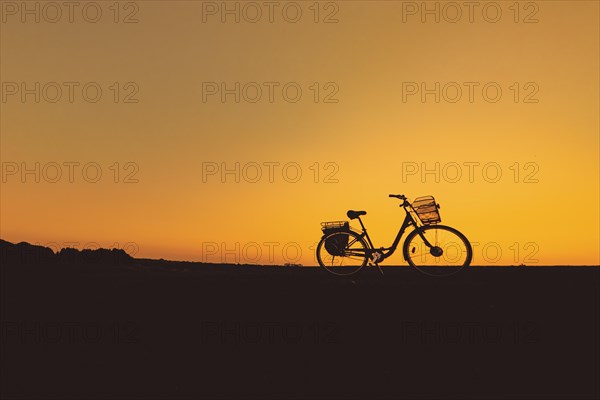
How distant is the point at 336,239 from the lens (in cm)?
1119

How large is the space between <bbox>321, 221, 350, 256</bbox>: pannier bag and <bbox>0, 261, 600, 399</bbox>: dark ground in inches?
101

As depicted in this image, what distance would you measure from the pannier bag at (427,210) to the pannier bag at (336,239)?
4.90 feet

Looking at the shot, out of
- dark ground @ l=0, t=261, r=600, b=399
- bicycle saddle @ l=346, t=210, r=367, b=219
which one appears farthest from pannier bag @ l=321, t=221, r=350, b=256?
dark ground @ l=0, t=261, r=600, b=399

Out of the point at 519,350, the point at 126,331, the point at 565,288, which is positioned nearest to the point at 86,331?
the point at 126,331

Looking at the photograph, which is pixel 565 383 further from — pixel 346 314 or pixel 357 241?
pixel 357 241

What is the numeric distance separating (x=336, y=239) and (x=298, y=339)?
4583 mm

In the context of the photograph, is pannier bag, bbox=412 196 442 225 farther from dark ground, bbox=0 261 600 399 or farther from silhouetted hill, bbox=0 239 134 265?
silhouetted hill, bbox=0 239 134 265

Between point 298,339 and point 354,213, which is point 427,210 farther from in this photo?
point 298,339

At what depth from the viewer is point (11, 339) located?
23.1 ft

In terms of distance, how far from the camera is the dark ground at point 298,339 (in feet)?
19.3

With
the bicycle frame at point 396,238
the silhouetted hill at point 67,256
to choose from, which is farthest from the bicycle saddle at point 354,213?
the silhouetted hill at point 67,256

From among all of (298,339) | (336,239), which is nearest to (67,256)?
(336,239)

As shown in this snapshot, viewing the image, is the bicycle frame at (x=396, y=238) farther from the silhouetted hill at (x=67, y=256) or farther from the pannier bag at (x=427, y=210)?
the silhouetted hill at (x=67, y=256)

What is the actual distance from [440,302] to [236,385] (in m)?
2.92
